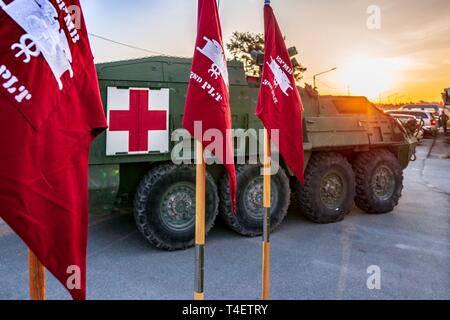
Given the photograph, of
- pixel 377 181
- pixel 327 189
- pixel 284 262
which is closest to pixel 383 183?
pixel 377 181

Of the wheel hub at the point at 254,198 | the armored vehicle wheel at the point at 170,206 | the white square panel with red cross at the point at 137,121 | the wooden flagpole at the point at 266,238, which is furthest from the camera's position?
the wheel hub at the point at 254,198

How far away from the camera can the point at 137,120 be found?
4.41 m

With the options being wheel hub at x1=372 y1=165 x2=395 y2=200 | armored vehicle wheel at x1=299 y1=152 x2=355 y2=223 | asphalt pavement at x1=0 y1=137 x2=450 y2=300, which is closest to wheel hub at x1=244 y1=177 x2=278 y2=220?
asphalt pavement at x1=0 y1=137 x2=450 y2=300

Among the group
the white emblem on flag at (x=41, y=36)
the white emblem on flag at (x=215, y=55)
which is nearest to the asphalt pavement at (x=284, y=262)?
the white emblem on flag at (x=215, y=55)

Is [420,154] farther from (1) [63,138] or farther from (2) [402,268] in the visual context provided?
(1) [63,138]

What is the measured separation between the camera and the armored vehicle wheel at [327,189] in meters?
5.82

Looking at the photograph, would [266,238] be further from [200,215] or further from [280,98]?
[280,98]

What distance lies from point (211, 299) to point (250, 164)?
209 centimetres

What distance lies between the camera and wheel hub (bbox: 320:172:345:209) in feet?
19.7

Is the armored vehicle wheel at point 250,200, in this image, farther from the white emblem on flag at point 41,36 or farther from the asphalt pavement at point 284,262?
the white emblem on flag at point 41,36

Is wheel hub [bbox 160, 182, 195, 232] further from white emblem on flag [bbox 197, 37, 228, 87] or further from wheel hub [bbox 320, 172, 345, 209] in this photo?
white emblem on flag [bbox 197, 37, 228, 87]

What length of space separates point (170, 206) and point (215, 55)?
8.47ft

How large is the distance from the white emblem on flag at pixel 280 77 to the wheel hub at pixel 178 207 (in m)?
1.92
